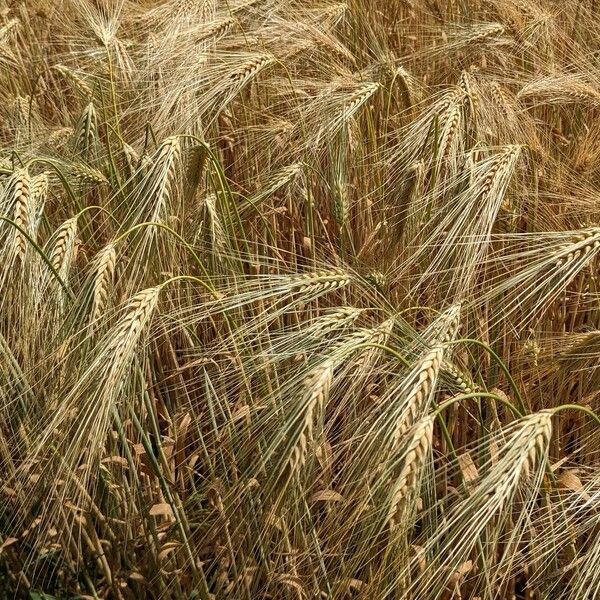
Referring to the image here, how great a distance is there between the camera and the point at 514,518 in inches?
72.7

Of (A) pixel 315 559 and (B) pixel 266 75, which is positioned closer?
(A) pixel 315 559

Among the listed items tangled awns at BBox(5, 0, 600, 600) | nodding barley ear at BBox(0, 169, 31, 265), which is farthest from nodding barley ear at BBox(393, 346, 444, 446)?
nodding barley ear at BBox(0, 169, 31, 265)

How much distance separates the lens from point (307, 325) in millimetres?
2098

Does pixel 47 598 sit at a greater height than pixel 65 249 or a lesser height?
lesser

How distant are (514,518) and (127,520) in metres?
0.67

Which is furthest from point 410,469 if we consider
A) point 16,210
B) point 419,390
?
point 16,210

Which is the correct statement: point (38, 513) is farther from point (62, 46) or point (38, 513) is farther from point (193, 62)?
point (62, 46)

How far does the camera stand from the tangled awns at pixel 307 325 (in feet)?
4.69

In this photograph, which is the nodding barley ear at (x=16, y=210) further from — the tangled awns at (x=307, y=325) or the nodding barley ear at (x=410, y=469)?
the nodding barley ear at (x=410, y=469)

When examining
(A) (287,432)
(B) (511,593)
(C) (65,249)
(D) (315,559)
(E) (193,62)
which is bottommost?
(B) (511,593)

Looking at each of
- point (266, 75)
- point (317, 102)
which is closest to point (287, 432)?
point (317, 102)

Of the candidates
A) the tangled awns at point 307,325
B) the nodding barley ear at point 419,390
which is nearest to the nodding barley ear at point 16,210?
the tangled awns at point 307,325

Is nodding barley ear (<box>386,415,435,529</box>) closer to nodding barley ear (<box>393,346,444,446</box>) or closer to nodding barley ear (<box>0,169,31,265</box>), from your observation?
nodding barley ear (<box>393,346,444,446</box>)

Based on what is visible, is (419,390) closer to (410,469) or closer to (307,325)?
(410,469)
